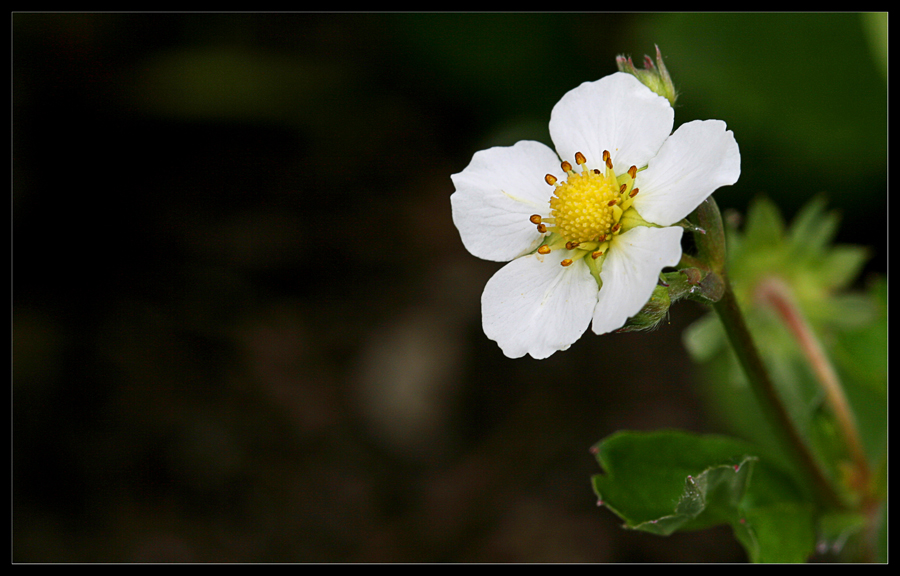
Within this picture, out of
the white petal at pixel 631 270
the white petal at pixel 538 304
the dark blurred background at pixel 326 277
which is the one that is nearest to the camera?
the white petal at pixel 631 270

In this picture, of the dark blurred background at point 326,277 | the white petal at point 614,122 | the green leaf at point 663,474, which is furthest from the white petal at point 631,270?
the dark blurred background at point 326,277

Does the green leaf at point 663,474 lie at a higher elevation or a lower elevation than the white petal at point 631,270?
lower

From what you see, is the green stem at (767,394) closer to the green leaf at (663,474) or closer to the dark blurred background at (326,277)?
the green leaf at (663,474)

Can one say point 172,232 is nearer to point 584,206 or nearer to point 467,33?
point 467,33

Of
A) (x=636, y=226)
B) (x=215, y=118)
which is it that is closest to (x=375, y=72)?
(x=215, y=118)

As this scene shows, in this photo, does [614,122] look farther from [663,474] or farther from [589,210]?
[663,474]

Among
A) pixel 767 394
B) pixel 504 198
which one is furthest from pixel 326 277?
pixel 767 394
